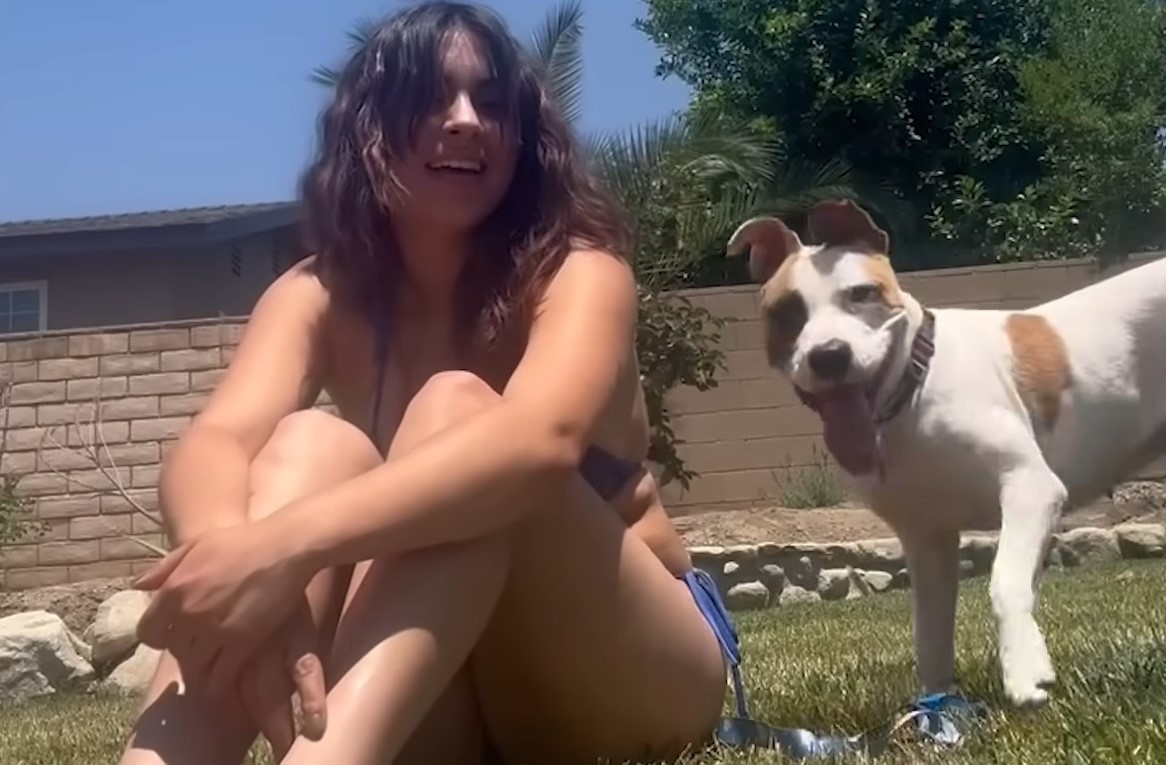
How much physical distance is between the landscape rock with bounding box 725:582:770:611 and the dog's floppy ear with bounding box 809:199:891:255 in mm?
5837

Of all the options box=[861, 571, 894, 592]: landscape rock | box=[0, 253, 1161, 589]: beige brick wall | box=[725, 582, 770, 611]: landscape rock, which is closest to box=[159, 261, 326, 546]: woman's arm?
box=[725, 582, 770, 611]: landscape rock

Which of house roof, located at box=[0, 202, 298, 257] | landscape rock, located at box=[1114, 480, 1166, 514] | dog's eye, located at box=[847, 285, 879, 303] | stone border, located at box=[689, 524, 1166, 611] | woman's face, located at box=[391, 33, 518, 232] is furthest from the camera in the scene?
house roof, located at box=[0, 202, 298, 257]

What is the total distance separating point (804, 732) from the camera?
2.61m

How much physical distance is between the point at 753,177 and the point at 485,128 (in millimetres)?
9804

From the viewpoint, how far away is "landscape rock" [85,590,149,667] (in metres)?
7.63

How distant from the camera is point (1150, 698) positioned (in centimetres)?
238

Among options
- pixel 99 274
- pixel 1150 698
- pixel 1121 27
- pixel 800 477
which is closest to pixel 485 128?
pixel 1150 698

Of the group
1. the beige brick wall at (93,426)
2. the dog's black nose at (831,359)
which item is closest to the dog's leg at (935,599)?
the dog's black nose at (831,359)

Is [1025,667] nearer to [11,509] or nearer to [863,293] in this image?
[863,293]

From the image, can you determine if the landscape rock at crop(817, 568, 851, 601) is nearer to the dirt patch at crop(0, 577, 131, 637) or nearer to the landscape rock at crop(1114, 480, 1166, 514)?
the landscape rock at crop(1114, 480, 1166, 514)

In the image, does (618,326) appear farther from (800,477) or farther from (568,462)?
(800,477)

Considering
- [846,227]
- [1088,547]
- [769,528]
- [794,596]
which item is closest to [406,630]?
[846,227]

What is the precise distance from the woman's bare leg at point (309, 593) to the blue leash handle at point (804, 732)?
0.66 meters

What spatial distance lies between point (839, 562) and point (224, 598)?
7.45m
